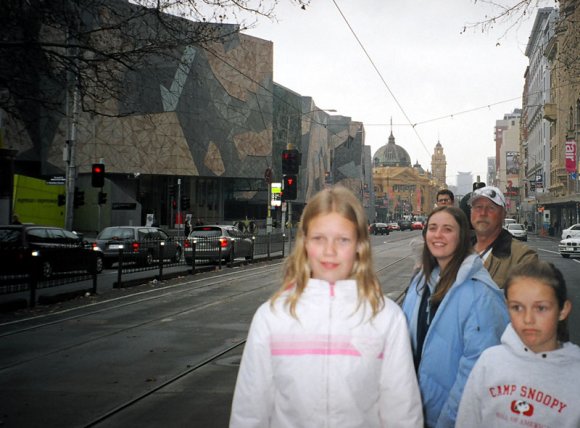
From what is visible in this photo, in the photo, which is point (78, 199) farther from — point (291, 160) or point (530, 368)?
point (530, 368)

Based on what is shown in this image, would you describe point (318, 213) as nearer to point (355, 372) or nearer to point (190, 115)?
point (355, 372)

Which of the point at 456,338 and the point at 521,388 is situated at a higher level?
the point at 456,338

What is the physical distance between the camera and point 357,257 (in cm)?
257

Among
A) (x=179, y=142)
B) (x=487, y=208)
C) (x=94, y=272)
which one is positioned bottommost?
(x=94, y=272)

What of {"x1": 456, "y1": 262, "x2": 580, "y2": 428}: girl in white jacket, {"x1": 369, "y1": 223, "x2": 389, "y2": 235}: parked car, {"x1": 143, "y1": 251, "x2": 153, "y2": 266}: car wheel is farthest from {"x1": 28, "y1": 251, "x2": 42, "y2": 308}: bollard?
{"x1": 369, "y1": 223, "x2": 389, "y2": 235}: parked car

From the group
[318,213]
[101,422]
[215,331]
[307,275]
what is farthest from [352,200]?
[215,331]

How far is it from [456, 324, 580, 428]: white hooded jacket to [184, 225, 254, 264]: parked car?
18.5 m

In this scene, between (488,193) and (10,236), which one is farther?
(10,236)

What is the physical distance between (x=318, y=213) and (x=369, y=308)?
42 cm

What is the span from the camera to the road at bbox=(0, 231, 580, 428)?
18.1ft

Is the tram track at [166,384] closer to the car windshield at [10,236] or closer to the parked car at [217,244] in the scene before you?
the car windshield at [10,236]

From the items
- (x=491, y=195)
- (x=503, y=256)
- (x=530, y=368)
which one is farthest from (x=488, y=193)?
(x=530, y=368)

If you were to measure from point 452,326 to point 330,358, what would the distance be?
0.78 meters

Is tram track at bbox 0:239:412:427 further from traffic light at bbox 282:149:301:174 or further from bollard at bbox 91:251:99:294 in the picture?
traffic light at bbox 282:149:301:174
